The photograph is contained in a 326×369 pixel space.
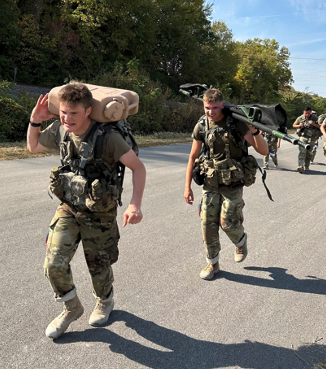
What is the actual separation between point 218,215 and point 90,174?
163 centimetres

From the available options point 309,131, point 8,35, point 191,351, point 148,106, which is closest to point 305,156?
point 309,131

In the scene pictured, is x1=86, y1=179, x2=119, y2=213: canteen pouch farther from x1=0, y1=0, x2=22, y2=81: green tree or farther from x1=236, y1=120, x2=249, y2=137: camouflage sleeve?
x1=0, y1=0, x2=22, y2=81: green tree

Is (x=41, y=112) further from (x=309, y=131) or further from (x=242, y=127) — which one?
(x=309, y=131)

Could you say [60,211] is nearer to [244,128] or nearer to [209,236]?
[209,236]

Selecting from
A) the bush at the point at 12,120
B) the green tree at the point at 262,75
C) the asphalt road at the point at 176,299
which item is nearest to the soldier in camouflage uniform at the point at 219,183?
the asphalt road at the point at 176,299

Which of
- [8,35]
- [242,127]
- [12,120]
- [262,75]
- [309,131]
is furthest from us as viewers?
[262,75]

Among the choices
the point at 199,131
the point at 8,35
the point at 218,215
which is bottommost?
the point at 218,215

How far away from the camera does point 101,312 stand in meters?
2.92

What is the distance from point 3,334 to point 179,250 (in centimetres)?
230

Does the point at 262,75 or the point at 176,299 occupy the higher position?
the point at 262,75

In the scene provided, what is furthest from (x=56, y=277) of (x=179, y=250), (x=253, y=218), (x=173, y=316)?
(x=253, y=218)

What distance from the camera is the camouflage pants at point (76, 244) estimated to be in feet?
8.72

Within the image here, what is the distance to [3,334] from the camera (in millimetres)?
2664

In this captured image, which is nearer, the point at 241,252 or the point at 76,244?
the point at 76,244
